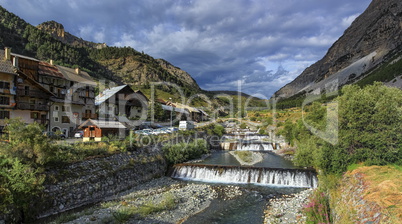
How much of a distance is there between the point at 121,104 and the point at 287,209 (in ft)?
188

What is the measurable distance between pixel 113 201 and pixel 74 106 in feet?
118

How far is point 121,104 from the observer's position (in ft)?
220

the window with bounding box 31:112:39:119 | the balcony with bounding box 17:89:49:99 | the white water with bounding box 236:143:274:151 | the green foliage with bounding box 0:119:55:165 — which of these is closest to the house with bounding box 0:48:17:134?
the balcony with bounding box 17:89:49:99

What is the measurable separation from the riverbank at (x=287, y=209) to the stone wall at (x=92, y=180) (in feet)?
52.4

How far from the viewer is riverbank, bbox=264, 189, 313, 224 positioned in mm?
17453

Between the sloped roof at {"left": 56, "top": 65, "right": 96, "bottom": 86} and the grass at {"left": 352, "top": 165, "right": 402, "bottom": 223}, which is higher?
the sloped roof at {"left": 56, "top": 65, "right": 96, "bottom": 86}

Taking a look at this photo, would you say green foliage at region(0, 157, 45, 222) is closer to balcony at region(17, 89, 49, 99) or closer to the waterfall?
the waterfall

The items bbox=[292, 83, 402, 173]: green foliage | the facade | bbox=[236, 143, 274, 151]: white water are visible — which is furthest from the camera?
bbox=[236, 143, 274, 151]: white water

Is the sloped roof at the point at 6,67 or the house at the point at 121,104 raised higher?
the sloped roof at the point at 6,67

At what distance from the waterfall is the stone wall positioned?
4.71m

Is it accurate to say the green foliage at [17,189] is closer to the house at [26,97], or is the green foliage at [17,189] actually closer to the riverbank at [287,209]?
the riverbank at [287,209]

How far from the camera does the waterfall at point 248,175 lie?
27.6 metres

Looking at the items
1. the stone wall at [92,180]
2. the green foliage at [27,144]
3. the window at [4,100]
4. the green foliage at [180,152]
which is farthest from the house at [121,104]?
the green foliage at [27,144]

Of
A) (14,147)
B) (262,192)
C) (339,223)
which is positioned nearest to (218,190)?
(262,192)
